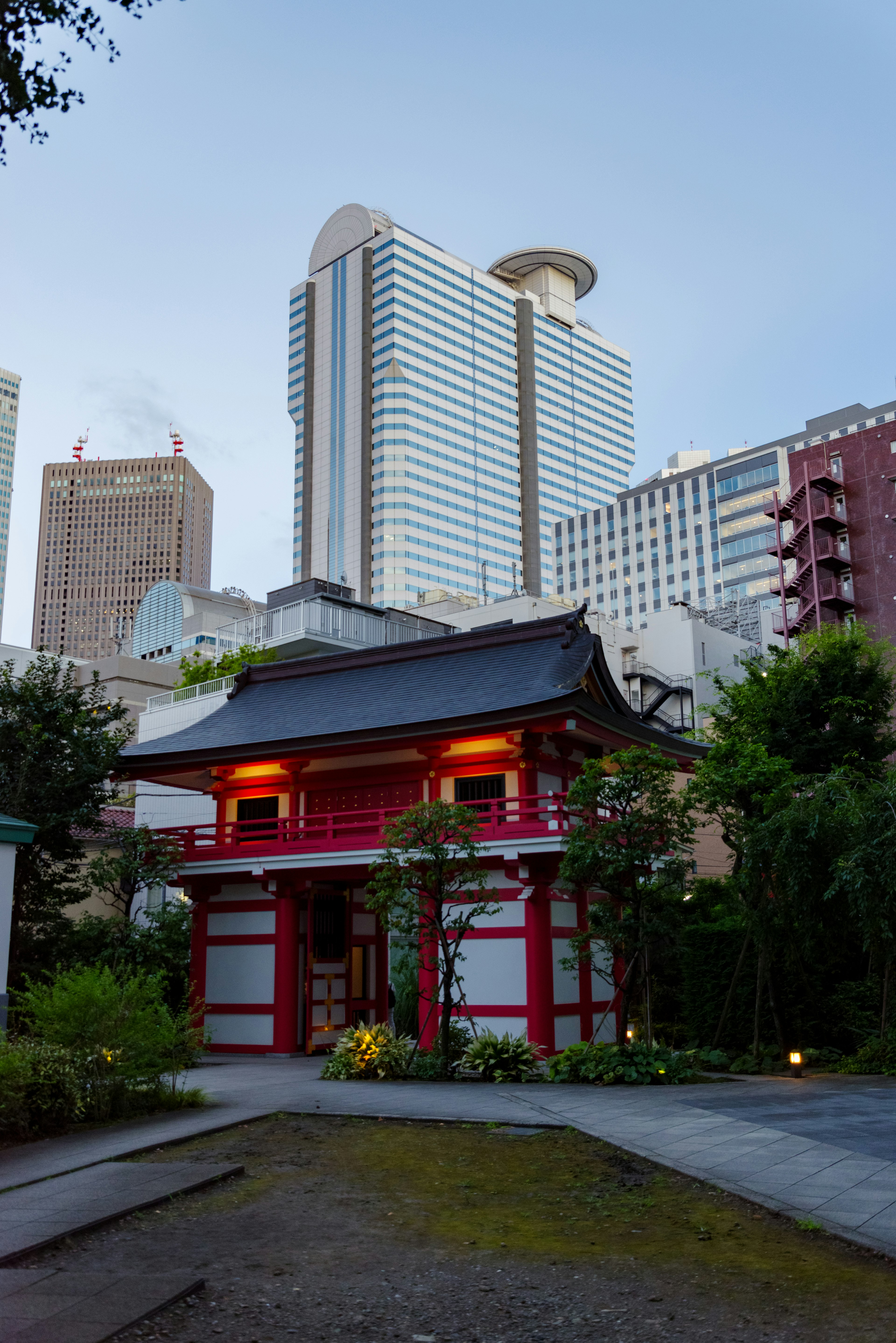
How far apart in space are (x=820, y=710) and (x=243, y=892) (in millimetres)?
16771

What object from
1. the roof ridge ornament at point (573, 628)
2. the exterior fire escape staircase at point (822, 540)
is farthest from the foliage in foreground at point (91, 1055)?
the exterior fire escape staircase at point (822, 540)

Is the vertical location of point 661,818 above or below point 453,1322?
above

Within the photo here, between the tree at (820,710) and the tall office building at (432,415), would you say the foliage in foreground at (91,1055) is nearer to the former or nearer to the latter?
the tree at (820,710)

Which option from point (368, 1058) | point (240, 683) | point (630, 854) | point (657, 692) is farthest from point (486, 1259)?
point (657, 692)

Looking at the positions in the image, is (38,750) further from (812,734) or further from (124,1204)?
(812,734)

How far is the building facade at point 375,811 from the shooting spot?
21.7 meters

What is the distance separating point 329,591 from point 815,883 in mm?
32327

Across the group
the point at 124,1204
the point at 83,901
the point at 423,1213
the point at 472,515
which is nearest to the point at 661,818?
the point at 423,1213

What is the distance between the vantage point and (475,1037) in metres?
19.8

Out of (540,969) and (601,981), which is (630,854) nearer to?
(540,969)

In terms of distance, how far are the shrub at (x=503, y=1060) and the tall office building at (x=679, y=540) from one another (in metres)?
102

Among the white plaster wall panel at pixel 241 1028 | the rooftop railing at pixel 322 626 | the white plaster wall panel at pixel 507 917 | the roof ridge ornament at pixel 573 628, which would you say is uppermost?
the rooftop railing at pixel 322 626

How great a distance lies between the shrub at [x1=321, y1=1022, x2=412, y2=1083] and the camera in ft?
61.8

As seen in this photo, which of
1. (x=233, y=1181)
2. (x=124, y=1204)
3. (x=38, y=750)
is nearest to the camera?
(x=124, y=1204)
